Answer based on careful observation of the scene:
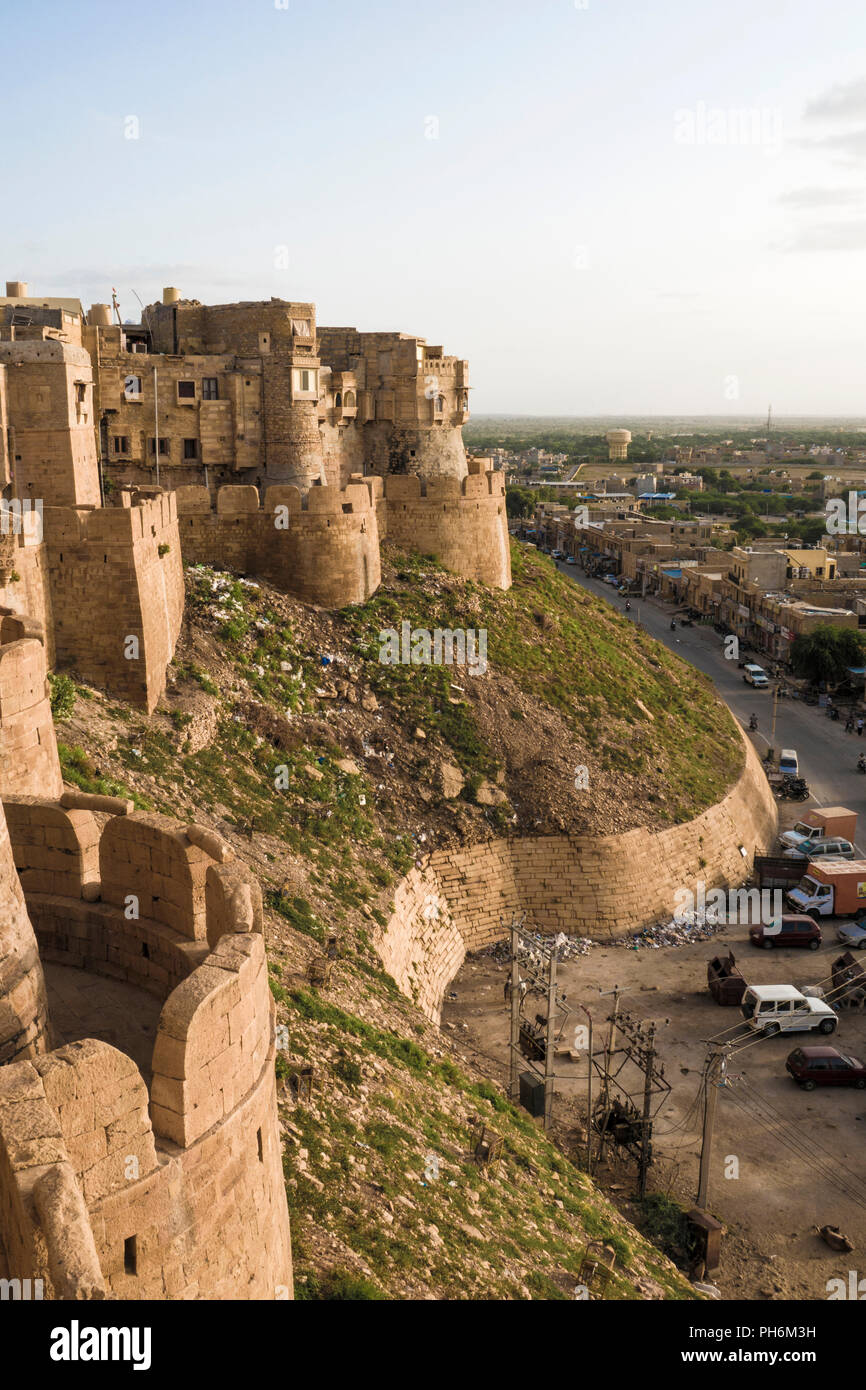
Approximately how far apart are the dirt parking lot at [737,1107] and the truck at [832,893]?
121 centimetres

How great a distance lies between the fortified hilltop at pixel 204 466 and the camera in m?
21.5

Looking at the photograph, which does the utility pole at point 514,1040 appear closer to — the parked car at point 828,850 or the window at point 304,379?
the parked car at point 828,850

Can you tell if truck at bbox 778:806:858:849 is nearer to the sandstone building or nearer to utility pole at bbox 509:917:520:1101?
utility pole at bbox 509:917:520:1101

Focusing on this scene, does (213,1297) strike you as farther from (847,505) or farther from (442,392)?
(847,505)

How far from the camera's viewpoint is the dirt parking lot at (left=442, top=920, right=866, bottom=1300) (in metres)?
18.4

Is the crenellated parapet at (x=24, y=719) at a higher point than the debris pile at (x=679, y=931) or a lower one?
higher

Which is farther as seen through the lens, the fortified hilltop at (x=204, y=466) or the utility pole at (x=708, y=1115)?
the fortified hilltop at (x=204, y=466)

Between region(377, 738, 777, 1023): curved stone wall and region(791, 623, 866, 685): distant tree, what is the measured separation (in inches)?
936

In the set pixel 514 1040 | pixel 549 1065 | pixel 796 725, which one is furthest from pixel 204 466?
pixel 796 725

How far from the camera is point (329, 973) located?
726 inches

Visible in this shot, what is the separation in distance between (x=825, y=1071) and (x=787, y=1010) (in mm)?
2174

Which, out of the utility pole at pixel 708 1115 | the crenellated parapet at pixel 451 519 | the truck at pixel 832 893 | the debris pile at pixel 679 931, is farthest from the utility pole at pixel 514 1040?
the crenellated parapet at pixel 451 519

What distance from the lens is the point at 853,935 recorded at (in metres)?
29.7
